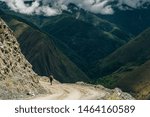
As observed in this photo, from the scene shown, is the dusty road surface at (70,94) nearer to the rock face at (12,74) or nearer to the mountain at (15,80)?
the mountain at (15,80)

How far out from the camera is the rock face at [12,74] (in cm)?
6719

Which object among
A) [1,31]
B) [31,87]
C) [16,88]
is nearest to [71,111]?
[16,88]

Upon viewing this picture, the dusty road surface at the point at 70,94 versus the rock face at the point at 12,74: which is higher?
the rock face at the point at 12,74

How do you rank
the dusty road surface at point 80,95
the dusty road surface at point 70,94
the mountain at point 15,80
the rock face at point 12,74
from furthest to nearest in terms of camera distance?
the dusty road surface at point 70,94
the rock face at point 12,74
the mountain at point 15,80
the dusty road surface at point 80,95

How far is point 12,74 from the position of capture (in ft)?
243

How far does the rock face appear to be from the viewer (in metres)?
67.2

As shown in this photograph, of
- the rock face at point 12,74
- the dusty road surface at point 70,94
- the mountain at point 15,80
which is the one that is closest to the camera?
the mountain at point 15,80

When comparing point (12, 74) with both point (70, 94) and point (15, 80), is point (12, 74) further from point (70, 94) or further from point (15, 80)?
point (70, 94)

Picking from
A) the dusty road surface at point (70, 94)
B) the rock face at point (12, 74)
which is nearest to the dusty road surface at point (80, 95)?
the dusty road surface at point (70, 94)

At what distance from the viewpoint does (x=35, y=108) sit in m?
20.7

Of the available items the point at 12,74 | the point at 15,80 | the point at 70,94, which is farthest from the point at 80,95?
the point at 15,80

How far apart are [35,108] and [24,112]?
0.55 metres

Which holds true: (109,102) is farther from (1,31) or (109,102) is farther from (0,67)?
(1,31)

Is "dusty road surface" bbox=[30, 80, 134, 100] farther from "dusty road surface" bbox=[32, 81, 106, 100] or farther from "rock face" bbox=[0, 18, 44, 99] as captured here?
"rock face" bbox=[0, 18, 44, 99]
